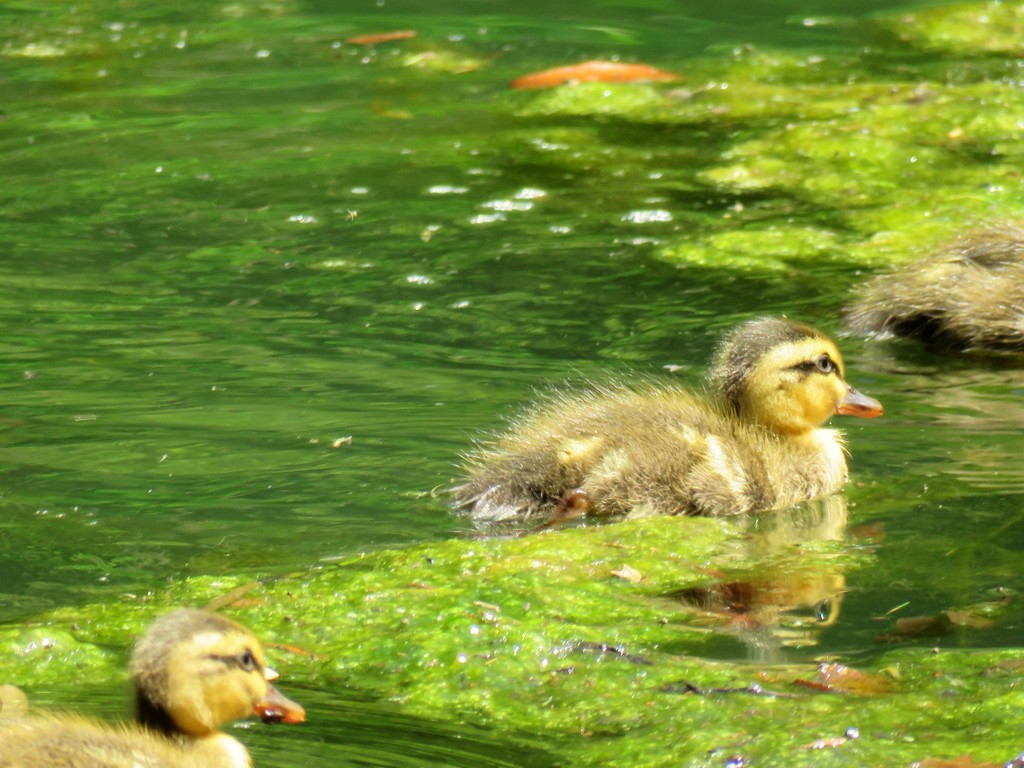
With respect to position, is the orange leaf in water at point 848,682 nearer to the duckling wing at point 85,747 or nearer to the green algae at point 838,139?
the duckling wing at point 85,747

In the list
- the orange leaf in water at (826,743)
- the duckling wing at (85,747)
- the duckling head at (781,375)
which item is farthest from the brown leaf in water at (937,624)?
the duckling wing at (85,747)

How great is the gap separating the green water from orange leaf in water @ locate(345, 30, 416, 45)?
5.9 inches

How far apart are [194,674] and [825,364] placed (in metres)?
3.19

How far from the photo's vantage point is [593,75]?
12.6 metres

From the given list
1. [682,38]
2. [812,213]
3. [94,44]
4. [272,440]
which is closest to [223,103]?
[94,44]

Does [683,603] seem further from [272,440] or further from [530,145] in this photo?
[530,145]

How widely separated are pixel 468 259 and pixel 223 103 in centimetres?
387

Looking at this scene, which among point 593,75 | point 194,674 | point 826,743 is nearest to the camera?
point 194,674

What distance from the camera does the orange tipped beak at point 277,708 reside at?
3904 mm

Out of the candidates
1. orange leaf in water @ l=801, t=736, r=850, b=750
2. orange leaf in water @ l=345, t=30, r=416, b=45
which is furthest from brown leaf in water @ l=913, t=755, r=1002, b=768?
orange leaf in water @ l=345, t=30, r=416, b=45

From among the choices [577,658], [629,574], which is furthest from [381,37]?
[577,658]

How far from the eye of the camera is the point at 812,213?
31.4 ft

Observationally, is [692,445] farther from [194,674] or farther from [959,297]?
[194,674]

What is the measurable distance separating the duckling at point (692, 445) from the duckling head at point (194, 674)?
2.22 m
